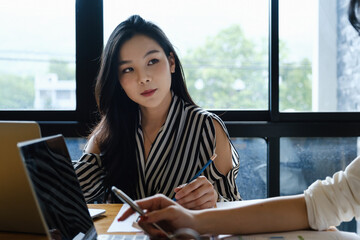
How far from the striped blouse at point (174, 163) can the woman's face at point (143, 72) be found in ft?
0.40

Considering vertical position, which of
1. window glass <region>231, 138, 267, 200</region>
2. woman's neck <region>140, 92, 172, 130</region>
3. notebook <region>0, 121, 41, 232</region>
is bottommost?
window glass <region>231, 138, 267, 200</region>

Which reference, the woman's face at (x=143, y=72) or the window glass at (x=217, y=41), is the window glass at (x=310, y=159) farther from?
the woman's face at (x=143, y=72)

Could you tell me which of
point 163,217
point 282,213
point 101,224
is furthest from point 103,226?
point 282,213

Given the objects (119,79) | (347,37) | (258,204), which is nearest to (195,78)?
(119,79)

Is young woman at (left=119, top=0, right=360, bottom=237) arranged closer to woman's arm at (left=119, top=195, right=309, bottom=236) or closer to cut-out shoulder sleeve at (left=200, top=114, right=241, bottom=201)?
woman's arm at (left=119, top=195, right=309, bottom=236)

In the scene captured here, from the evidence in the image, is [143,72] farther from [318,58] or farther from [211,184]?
[318,58]

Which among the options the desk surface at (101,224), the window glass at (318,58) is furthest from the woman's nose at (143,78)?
the window glass at (318,58)

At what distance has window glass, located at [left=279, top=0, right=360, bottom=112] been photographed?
220 centimetres

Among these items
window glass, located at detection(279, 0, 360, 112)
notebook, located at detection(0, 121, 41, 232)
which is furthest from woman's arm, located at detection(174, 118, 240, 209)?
window glass, located at detection(279, 0, 360, 112)

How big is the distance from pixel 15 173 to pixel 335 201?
718mm

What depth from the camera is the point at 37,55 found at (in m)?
2.17

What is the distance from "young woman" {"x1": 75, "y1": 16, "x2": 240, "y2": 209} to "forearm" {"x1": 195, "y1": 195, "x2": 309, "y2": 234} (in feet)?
1.74

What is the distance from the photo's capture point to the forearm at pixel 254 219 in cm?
82

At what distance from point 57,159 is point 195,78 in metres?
1.56
